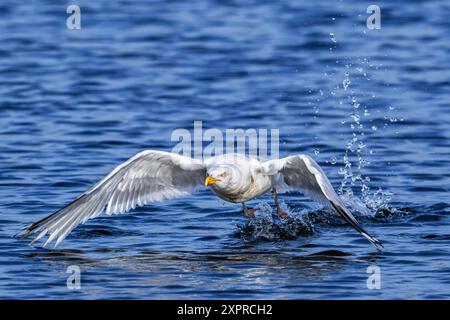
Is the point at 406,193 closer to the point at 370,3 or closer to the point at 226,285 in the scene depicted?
the point at 226,285

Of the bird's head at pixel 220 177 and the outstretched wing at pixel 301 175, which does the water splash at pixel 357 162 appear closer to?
the outstretched wing at pixel 301 175

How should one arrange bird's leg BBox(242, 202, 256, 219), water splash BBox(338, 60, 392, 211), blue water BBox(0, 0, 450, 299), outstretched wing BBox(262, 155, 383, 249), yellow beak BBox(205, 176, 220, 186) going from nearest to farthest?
outstretched wing BBox(262, 155, 383, 249) < blue water BBox(0, 0, 450, 299) < yellow beak BBox(205, 176, 220, 186) < bird's leg BBox(242, 202, 256, 219) < water splash BBox(338, 60, 392, 211)

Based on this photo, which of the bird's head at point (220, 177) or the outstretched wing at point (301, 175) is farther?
the bird's head at point (220, 177)

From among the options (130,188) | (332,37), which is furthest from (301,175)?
(332,37)

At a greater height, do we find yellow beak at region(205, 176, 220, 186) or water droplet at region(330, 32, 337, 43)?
water droplet at region(330, 32, 337, 43)

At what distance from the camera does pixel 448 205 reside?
12.7 meters

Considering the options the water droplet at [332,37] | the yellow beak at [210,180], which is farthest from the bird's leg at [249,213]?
the water droplet at [332,37]

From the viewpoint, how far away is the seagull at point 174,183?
1066 cm

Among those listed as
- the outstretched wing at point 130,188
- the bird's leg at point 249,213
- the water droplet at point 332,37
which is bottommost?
the bird's leg at point 249,213

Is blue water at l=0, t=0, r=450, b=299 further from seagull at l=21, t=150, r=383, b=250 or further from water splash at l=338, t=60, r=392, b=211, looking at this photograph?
seagull at l=21, t=150, r=383, b=250

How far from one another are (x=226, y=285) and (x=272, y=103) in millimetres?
9251

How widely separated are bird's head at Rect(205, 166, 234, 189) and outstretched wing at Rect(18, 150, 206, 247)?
42 centimetres

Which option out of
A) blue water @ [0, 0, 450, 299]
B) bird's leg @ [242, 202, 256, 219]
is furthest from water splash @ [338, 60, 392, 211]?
bird's leg @ [242, 202, 256, 219]

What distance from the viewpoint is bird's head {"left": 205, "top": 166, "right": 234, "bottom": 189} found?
10648 mm
